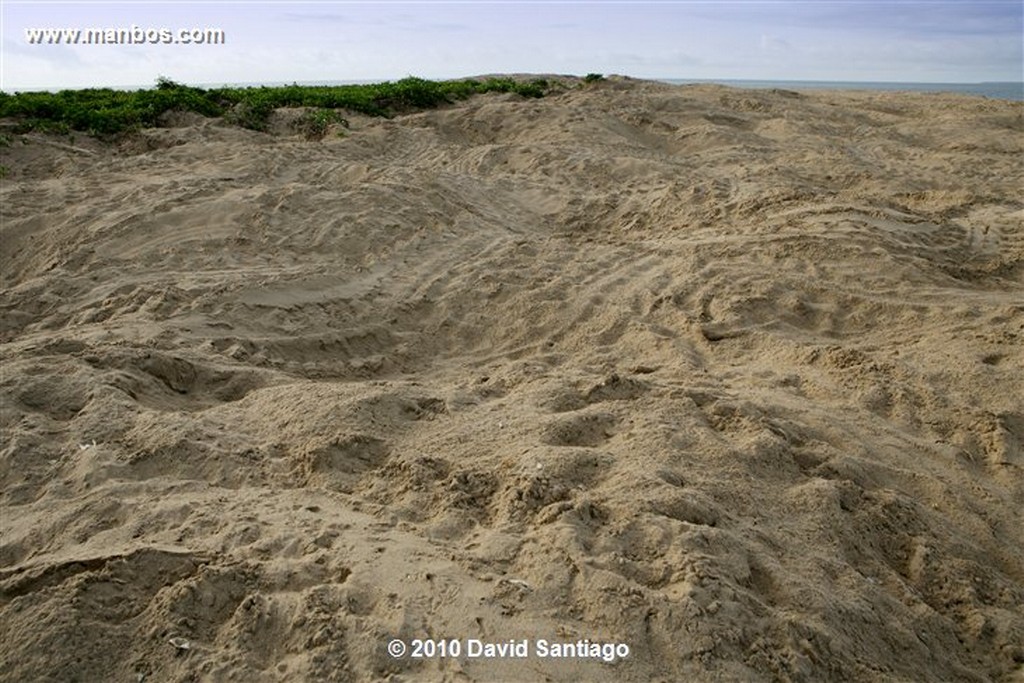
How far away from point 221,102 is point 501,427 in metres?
8.40

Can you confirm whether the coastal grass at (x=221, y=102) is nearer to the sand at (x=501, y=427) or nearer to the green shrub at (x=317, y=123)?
the green shrub at (x=317, y=123)

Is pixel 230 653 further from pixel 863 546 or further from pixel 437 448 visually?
pixel 863 546

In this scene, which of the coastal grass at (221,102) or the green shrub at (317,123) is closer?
the coastal grass at (221,102)

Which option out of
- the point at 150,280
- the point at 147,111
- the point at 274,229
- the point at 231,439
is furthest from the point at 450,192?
the point at 147,111

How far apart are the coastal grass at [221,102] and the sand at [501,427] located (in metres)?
1.66

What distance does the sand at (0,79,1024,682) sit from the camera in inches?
87.2

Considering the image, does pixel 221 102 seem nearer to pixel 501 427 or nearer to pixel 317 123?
pixel 317 123

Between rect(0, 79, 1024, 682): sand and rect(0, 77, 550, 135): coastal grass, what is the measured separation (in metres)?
1.66

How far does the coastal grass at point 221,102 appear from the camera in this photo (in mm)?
8328

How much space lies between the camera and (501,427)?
324cm

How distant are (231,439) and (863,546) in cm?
233

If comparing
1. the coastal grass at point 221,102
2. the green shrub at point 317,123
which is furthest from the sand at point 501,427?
the green shrub at point 317,123

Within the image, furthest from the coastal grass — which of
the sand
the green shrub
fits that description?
the sand

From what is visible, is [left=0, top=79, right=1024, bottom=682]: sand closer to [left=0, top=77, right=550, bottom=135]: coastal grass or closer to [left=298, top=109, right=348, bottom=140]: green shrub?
[left=0, top=77, right=550, bottom=135]: coastal grass
